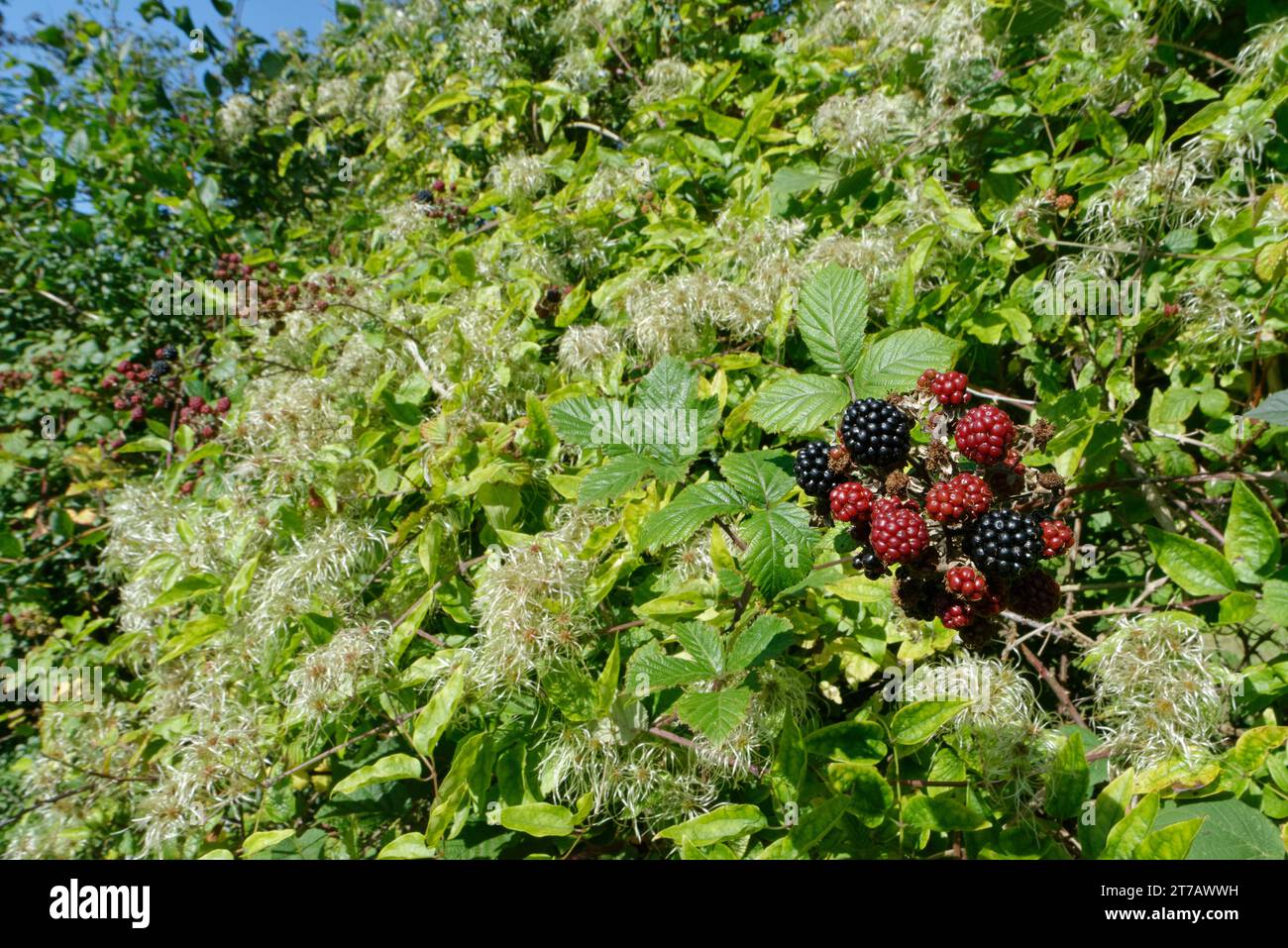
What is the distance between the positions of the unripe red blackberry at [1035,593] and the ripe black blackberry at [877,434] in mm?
212

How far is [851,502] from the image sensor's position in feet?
2.83

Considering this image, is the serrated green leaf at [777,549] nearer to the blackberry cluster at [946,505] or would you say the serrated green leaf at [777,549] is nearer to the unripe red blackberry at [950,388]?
the blackberry cluster at [946,505]

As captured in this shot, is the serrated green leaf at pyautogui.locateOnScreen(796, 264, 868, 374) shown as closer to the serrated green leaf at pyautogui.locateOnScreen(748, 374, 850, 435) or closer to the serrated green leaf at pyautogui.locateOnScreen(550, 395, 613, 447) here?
the serrated green leaf at pyautogui.locateOnScreen(748, 374, 850, 435)

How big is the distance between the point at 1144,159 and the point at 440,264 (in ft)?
6.14

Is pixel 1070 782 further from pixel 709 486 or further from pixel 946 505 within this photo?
pixel 709 486

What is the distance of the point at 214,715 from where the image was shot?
1475 millimetres

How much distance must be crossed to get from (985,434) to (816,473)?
200mm

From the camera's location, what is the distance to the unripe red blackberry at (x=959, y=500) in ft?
2.65

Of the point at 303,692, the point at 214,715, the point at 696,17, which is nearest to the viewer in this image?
the point at 303,692

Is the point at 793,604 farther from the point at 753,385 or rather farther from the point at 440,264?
the point at 440,264

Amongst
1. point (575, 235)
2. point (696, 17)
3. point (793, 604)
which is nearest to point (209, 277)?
point (575, 235)

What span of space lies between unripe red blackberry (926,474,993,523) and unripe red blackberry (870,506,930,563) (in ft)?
0.08

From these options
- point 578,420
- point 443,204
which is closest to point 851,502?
point 578,420

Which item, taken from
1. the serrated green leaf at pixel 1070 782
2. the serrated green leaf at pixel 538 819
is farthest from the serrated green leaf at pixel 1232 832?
the serrated green leaf at pixel 538 819
